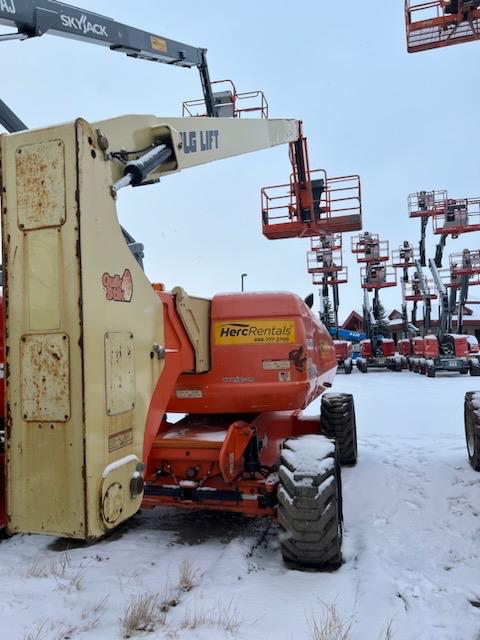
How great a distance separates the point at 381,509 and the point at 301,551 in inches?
70.4

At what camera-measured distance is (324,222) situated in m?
11.2

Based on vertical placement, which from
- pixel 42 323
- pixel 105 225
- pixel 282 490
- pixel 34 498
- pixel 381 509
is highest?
pixel 105 225

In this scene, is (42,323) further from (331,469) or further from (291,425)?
(291,425)

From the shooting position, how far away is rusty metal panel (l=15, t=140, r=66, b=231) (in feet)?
8.14

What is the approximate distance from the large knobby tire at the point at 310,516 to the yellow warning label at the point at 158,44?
7359mm

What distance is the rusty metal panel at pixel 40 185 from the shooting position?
248 centimetres

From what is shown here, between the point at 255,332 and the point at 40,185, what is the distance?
256cm

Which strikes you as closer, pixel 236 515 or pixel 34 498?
pixel 34 498

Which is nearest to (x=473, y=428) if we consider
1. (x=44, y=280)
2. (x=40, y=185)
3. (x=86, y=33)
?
(x=44, y=280)

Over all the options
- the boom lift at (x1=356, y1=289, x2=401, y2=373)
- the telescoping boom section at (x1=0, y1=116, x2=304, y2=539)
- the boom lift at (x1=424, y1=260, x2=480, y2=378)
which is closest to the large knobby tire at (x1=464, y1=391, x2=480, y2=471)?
the telescoping boom section at (x1=0, y1=116, x2=304, y2=539)

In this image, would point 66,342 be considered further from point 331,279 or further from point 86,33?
point 331,279

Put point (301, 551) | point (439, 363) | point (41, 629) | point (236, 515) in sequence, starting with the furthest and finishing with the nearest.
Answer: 1. point (439, 363)
2. point (236, 515)
3. point (301, 551)
4. point (41, 629)

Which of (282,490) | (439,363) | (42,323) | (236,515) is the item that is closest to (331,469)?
(282,490)

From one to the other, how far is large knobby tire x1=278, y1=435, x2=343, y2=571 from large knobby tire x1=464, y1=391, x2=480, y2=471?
3419mm
